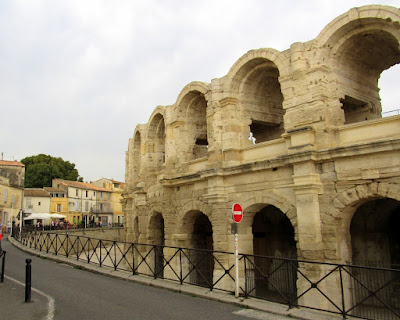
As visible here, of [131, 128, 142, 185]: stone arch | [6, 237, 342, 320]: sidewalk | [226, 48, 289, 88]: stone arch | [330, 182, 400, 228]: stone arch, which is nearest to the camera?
[6, 237, 342, 320]: sidewalk

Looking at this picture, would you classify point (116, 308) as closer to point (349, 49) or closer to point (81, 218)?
point (349, 49)

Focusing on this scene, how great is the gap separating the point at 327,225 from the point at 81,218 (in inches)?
1660

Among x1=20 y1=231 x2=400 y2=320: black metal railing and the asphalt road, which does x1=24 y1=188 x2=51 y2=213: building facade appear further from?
the asphalt road

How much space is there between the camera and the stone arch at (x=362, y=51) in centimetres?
829

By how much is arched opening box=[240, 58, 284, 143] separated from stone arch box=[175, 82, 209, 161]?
2372mm

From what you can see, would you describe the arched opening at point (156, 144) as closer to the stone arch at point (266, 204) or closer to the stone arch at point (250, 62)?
the stone arch at point (250, 62)

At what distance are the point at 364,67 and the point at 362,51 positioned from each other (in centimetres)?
77

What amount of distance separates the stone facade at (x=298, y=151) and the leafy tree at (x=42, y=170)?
35.0 m

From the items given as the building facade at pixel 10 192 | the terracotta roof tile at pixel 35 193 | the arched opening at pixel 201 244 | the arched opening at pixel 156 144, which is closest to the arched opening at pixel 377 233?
the arched opening at pixel 201 244

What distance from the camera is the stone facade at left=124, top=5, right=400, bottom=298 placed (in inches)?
324

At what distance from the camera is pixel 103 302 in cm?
729

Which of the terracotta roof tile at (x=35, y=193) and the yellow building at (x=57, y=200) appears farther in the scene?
the yellow building at (x=57, y=200)

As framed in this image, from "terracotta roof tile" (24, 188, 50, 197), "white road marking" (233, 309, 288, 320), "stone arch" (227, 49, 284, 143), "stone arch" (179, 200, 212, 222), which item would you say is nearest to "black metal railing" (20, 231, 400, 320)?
"white road marking" (233, 309, 288, 320)

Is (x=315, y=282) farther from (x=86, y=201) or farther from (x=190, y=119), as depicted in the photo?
(x=86, y=201)
